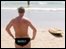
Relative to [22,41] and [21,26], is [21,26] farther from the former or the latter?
[22,41]

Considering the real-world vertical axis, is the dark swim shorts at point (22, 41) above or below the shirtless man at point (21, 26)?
below

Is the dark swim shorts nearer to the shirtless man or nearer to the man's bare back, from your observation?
the shirtless man

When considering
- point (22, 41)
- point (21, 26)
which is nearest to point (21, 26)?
point (21, 26)

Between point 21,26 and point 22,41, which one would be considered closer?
point 22,41

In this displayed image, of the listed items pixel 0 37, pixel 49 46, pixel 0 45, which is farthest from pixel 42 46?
pixel 0 37

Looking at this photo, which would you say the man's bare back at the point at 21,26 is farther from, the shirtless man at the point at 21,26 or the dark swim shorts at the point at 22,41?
the dark swim shorts at the point at 22,41

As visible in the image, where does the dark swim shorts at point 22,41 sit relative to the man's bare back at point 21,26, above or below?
below

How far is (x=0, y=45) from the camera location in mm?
8492

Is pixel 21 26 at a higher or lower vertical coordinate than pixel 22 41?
higher

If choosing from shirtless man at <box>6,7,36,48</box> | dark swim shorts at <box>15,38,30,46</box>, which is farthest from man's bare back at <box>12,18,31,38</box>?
dark swim shorts at <box>15,38,30,46</box>

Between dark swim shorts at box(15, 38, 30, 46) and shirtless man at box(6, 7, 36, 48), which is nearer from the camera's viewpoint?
dark swim shorts at box(15, 38, 30, 46)

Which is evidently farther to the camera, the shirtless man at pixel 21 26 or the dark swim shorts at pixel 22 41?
the shirtless man at pixel 21 26

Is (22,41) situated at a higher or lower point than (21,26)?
lower

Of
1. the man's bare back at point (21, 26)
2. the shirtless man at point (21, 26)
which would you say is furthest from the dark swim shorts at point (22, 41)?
the man's bare back at point (21, 26)
